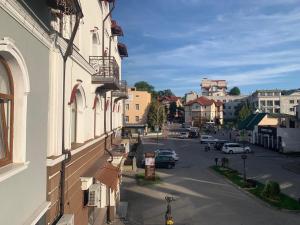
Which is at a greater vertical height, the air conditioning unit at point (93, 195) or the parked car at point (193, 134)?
the air conditioning unit at point (93, 195)

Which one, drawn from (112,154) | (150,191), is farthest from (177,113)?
(112,154)

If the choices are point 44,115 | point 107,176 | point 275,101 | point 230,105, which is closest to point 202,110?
point 275,101

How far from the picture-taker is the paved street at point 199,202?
20.7m

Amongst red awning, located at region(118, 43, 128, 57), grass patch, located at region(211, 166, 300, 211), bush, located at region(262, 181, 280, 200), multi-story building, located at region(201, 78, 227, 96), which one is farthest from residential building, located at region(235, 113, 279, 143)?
multi-story building, located at region(201, 78, 227, 96)

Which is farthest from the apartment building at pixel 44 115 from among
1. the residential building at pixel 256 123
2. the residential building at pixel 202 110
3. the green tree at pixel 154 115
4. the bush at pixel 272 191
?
the residential building at pixel 202 110

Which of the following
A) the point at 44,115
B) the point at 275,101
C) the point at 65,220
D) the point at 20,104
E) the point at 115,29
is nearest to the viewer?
the point at 20,104

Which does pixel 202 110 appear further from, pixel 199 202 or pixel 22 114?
pixel 22 114

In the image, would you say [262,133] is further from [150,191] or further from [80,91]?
A: [80,91]

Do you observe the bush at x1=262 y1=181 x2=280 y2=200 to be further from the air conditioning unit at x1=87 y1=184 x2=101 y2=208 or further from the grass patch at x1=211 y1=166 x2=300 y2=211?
the air conditioning unit at x1=87 y1=184 x2=101 y2=208

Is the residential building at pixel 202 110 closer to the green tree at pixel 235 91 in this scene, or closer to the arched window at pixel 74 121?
the green tree at pixel 235 91

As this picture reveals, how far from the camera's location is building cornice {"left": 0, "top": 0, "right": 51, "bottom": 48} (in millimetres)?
5394

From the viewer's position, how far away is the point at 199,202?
2467cm

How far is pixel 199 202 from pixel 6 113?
20161 millimetres

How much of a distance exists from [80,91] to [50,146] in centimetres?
370
